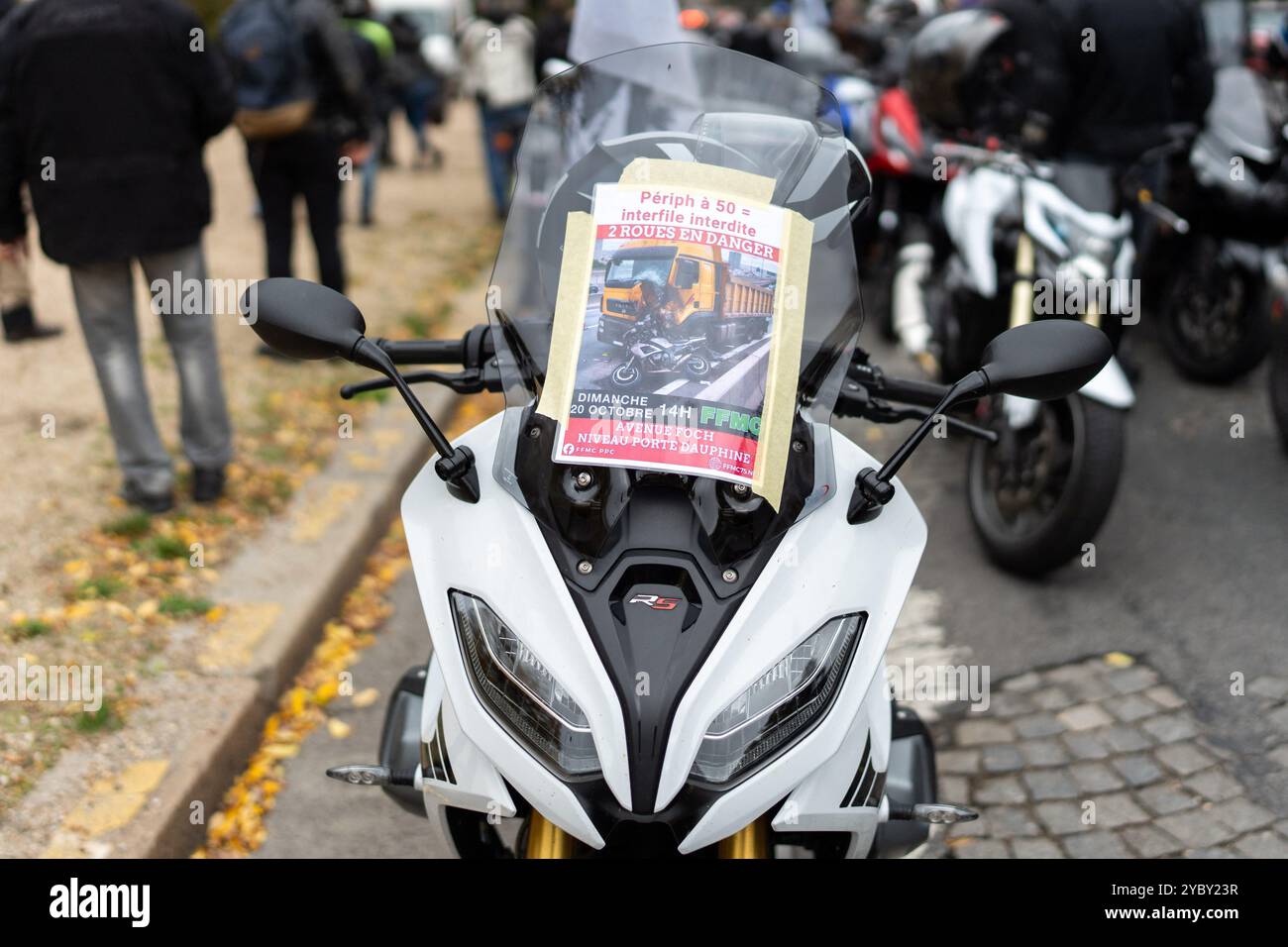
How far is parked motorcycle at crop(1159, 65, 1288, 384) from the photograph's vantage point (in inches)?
229

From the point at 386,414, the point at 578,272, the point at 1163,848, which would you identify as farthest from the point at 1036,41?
the point at 578,272

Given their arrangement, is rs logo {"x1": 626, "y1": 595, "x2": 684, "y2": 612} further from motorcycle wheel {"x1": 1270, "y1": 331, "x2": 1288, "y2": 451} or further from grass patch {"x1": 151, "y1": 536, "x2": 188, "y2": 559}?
motorcycle wheel {"x1": 1270, "y1": 331, "x2": 1288, "y2": 451}

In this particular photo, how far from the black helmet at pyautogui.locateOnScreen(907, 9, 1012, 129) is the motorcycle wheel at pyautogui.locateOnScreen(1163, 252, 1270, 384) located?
5.48 ft

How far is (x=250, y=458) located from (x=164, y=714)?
201 centimetres

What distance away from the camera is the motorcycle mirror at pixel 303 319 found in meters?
2.17

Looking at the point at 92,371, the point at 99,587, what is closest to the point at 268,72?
the point at 92,371

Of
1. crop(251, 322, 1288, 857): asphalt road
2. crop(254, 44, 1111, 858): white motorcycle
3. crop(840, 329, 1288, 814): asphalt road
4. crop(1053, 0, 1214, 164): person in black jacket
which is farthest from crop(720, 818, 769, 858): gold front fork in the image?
crop(1053, 0, 1214, 164): person in black jacket

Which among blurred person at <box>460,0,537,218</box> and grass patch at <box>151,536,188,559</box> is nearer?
grass patch at <box>151,536,188,559</box>

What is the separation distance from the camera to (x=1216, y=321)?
20.2 ft

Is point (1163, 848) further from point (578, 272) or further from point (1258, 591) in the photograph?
point (578, 272)

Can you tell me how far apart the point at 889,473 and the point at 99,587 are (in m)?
3.08

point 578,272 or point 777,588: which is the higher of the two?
point 578,272

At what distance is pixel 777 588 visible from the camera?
1.89 meters

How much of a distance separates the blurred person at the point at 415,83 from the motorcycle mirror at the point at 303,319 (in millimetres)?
11780
